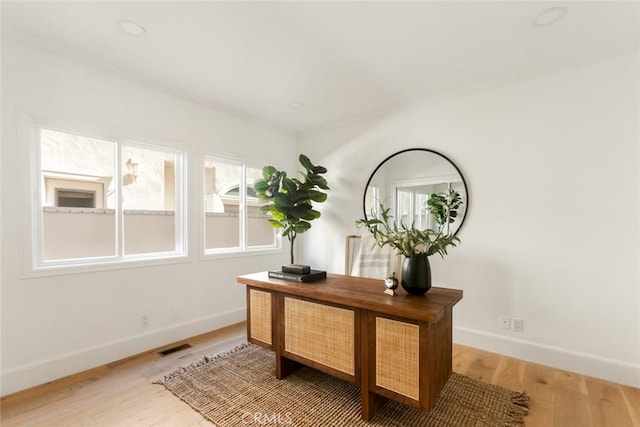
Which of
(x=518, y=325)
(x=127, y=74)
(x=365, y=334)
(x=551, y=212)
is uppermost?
(x=127, y=74)

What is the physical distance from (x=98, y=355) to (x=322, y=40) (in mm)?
3104

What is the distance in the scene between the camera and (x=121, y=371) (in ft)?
7.82

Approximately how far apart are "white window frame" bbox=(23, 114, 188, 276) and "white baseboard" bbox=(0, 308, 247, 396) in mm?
668

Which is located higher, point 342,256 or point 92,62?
point 92,62

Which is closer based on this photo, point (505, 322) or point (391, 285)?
point (391, 285)

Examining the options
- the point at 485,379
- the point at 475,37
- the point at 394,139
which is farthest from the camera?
the point at 394,139

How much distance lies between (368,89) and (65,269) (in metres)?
3.09

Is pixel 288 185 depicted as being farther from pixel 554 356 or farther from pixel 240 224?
pixel 554 356

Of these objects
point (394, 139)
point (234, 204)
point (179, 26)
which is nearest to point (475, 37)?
point (394, 139)

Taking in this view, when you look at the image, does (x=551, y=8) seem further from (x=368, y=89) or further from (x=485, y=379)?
(x=485, y=379)

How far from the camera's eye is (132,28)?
2.01 meters

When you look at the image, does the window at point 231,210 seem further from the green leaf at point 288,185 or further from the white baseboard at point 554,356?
the white baseboard at point 554,356

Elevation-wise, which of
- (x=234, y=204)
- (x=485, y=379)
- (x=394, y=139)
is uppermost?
(x=394, y=139)

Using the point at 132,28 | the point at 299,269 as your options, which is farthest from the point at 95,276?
the point at 132,28
